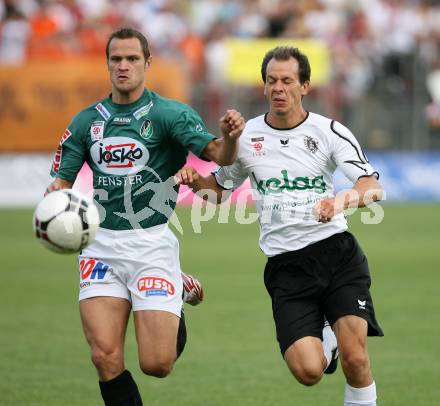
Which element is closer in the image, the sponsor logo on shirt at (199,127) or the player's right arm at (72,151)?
the sponsor logo on shirt at (199,127)

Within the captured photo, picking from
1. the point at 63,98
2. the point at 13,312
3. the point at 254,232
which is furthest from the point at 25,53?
the point at 13,312

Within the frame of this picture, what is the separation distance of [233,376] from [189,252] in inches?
325

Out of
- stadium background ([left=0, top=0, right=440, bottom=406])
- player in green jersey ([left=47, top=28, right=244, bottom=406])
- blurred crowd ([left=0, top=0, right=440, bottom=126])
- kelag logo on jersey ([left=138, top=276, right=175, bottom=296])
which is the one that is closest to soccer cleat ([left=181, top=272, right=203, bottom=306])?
player in green jersey ([left=47, top=28, right=244, bottom=406])

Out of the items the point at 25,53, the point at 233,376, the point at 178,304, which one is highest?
the point at 25,53

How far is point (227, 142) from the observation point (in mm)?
7051

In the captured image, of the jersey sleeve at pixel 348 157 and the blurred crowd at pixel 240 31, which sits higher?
the blurred crowd at pixel 240 31

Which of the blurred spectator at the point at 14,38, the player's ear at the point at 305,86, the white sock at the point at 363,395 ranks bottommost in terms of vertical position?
the white sock at the point at 363,395

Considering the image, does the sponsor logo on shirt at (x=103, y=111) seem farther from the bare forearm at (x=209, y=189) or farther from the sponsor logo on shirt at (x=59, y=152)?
the bare forearm at (x=209, y=189)

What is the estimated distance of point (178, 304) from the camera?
24.3ft

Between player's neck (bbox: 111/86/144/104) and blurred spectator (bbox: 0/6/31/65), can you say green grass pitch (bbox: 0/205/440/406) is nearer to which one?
player's neck (bbox: 111/86/144/104)

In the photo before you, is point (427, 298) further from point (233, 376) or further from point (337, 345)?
point (337, 345)

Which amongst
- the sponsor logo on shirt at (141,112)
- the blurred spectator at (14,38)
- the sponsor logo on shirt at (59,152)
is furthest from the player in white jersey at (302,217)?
the blurred spectator at (14,38)

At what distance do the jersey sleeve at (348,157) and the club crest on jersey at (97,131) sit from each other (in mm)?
1642

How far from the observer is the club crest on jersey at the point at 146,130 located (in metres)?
7.39
